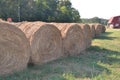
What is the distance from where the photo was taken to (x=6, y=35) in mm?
8266

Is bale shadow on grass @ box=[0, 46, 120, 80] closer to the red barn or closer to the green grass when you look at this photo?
the green grass

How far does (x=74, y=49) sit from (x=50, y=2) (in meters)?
45.4

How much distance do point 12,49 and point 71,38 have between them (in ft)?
14.6

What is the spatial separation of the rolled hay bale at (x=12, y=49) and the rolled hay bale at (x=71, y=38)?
10.7ft

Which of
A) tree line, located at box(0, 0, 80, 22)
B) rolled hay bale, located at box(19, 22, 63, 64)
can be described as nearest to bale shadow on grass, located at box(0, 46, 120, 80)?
rolled hay bale, located at box(19, 22, 63, 64)

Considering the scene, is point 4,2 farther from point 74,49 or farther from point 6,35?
point 6,35

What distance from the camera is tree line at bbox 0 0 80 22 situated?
47.2 m

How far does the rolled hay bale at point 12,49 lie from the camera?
8164 mm

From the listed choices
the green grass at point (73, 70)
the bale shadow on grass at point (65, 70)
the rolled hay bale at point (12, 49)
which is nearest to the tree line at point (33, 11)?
the bale shadow on grass at point (65, 70)

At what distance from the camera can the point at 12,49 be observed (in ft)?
27.8

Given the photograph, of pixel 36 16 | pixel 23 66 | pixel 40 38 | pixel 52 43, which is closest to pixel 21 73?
pixel 23 66

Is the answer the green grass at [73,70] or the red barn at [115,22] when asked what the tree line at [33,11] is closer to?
the red barn at [115,22]

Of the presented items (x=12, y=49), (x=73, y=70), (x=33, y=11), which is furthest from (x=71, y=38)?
(x=33, y=11)

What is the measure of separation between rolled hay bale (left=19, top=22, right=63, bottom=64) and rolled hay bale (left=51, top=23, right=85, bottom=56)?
2.67ft
